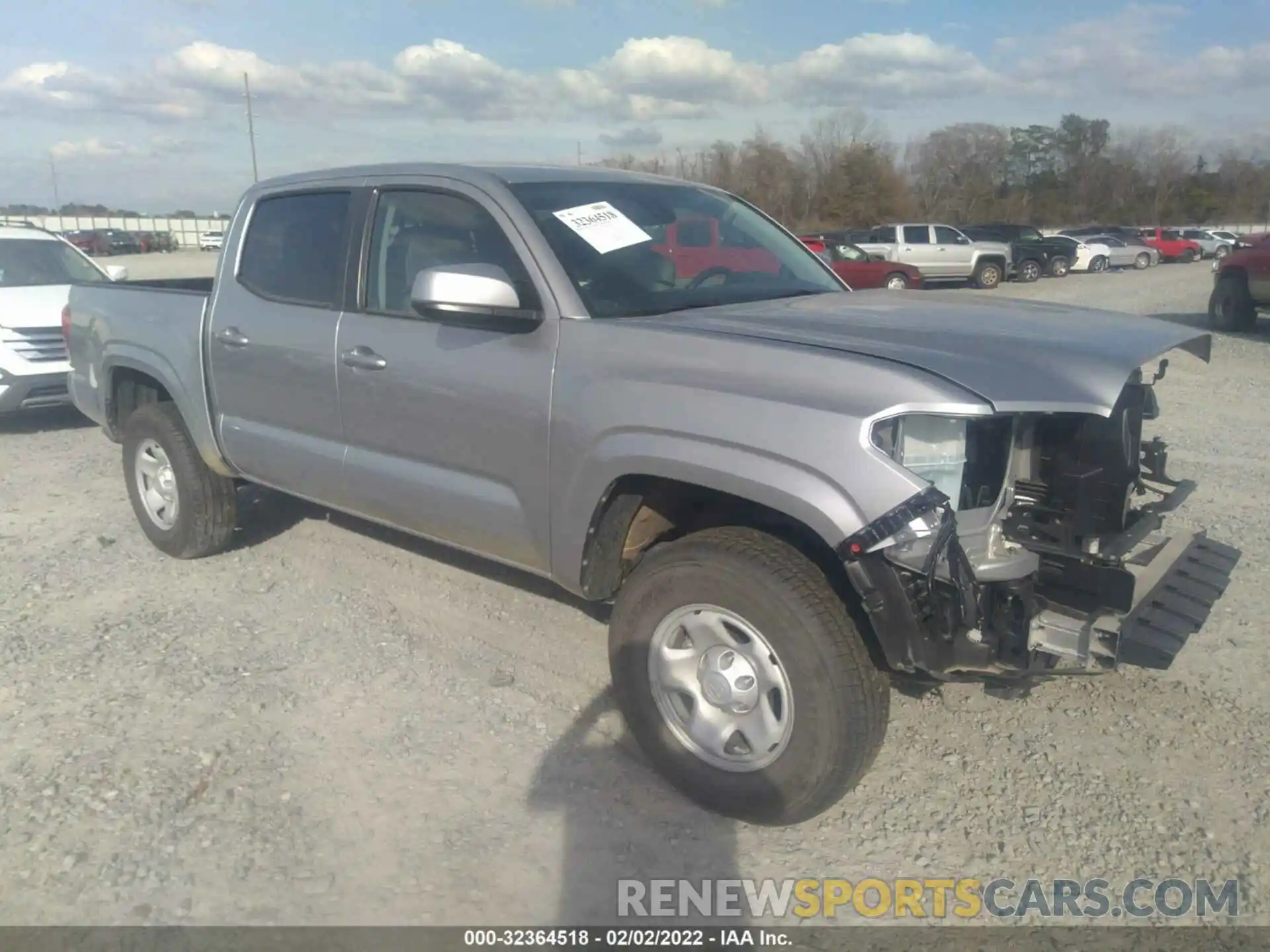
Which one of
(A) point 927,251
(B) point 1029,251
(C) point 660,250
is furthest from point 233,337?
(B) point 1029,251

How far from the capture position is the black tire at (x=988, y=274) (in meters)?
27.1

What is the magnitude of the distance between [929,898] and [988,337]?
157 cm

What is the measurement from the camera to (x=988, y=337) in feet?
9.70

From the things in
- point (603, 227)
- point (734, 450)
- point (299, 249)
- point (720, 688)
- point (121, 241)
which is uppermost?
point (603, 227)

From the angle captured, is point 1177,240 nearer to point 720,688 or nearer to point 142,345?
point 142,345

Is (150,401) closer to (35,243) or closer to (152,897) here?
(152,897)

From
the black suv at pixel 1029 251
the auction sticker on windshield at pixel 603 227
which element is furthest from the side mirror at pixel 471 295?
the black suv at pixel 1029 251

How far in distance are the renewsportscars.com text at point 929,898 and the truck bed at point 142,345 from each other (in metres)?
3.27

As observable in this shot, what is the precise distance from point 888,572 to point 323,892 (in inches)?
68.9

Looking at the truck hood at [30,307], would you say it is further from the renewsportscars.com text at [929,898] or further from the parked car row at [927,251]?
the parked car row at [927,251]

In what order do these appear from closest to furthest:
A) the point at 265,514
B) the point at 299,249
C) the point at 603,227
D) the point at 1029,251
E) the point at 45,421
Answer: the point at 603,227
the point at 299,249
the point at 265,514
the point at 45,421
the point at 1029,251

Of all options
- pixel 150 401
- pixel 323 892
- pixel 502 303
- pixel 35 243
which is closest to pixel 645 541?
pixel 502 303

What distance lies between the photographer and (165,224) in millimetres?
95312

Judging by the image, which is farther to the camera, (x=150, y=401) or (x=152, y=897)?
(x=150, y=401)
